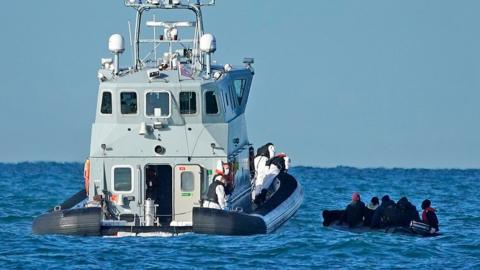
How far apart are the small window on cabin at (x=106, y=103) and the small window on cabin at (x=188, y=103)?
1.62m

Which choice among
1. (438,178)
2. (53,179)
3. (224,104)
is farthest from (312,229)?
(438,178)

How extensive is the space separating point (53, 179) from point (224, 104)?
126 feet

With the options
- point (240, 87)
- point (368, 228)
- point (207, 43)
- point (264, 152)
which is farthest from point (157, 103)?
point (264, 152)

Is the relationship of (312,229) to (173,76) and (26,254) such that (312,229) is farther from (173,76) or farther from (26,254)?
(26,254)

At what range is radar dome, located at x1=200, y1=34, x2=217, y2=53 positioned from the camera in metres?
40.7

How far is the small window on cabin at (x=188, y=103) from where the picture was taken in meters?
40.2

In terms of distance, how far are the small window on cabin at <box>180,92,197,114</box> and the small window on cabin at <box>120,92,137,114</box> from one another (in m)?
1.06

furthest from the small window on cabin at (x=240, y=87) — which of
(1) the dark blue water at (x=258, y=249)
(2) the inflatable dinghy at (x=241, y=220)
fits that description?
(1) the dark blue water at (x=258, y=249)

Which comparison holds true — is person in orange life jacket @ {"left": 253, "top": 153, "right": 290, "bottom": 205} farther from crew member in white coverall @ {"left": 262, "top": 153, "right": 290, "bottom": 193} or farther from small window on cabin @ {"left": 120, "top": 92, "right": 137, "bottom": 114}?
small window on cabin @ {"left": 120, "top": 92, "right": 137, "bottom": 114}

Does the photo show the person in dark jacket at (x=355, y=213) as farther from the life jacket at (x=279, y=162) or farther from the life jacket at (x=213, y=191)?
the life jacket at (x=213, y=191)

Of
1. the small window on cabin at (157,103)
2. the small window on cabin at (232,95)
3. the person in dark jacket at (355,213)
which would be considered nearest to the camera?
the small window on cabin at (157,103)

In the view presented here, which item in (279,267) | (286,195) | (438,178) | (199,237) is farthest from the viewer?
(438,178)

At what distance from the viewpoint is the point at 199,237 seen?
127 feet

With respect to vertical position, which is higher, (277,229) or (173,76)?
(173,76)
